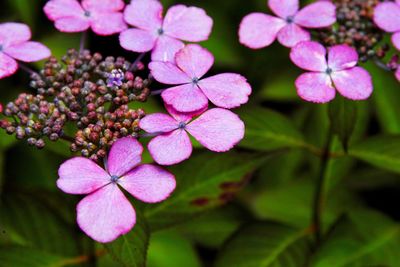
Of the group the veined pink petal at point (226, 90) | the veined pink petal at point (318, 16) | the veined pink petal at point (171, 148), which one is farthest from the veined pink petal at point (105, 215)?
the veined pink petal at point (318, 16)

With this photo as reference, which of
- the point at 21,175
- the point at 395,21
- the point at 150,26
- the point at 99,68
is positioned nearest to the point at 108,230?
the point at 99,68

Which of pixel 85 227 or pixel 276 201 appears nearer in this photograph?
pixel 85 227

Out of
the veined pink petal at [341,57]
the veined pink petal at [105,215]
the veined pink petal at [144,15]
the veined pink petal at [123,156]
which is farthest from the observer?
the veined pink petal at [144,15]

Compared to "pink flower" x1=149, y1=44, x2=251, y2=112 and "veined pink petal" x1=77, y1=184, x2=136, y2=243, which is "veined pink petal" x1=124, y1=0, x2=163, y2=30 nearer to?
"pink flower" x1=149, y1=44, x2=251, y2=112

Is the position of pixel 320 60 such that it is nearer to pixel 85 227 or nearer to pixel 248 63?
pixel 85 227

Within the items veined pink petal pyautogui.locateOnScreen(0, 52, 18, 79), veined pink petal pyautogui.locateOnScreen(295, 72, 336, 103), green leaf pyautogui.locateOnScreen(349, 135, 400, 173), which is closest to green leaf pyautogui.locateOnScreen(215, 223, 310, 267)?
green leaf pyautogui.locateOnScreen(349, 135, 400, 173)

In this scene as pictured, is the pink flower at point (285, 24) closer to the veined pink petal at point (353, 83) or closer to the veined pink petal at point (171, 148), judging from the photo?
the veined pink petal at point (353, 83)
